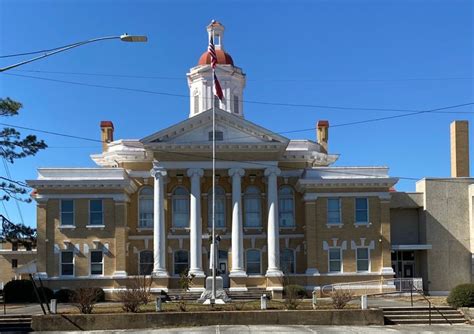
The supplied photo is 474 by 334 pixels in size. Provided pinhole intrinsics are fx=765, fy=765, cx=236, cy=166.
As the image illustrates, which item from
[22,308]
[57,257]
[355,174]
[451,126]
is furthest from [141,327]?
[451,126]

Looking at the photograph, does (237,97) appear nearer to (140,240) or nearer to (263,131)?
(263,131)

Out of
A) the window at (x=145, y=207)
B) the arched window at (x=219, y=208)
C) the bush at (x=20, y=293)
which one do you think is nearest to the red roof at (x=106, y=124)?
the window at (x=145, y=207)

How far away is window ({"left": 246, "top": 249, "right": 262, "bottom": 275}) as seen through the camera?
5153cm

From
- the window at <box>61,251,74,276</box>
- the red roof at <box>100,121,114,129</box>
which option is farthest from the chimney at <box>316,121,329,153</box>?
the window at <box>61,251,74,276</box>

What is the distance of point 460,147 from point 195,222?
19912 mm

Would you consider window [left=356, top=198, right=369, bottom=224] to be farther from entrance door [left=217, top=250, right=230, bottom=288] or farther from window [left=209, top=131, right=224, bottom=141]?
window [left=209, top=131, right=224, bottom=141]

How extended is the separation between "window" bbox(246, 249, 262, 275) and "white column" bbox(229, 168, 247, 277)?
4.30 ft

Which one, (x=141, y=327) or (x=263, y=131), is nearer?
(x=141, y=327)

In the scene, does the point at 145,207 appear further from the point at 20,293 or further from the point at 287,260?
the point at 287,260

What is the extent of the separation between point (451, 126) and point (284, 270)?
15941 millimetres

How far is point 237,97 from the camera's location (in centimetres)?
6094

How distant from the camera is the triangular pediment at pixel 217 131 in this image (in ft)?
164

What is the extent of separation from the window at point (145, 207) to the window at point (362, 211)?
13.9 meters

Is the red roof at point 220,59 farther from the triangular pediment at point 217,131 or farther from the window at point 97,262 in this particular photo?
the window at point 97,262
